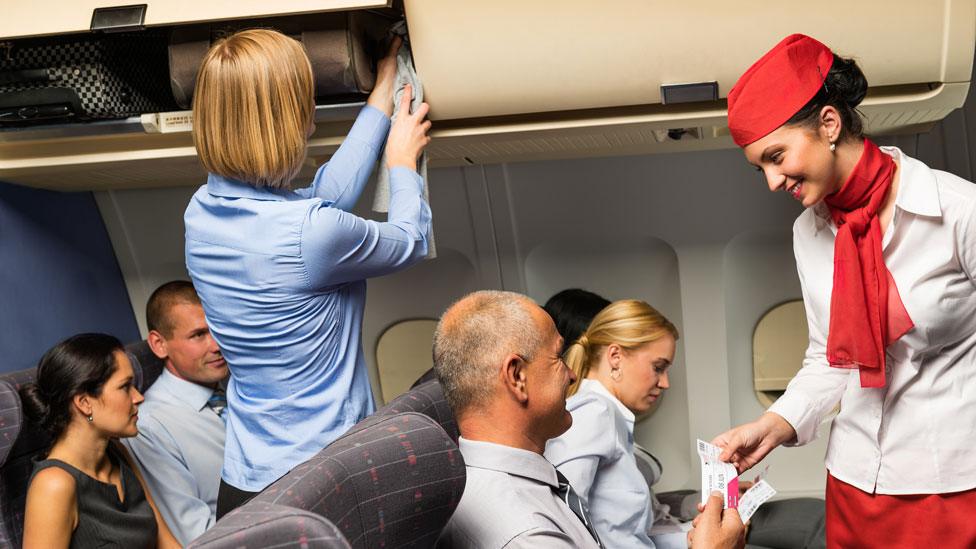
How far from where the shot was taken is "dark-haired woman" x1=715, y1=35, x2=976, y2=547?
1.94 metres

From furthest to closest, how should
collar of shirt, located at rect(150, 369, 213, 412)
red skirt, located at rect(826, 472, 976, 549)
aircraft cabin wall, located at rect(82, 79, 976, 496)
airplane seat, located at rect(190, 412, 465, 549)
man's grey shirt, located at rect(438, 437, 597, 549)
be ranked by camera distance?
1. aircraft cabin wall, located at rect(82, 79, 976, 496)
2. collar of shirt, located at rect(150, 369, 213, 412)
3. red skirt, located at rect(826, 472, 976, 549)
4. man's grey shirt, located at rect(438, 437, 597, 549)
5. airplane seat, located at rect(190, 412, 465, 549)

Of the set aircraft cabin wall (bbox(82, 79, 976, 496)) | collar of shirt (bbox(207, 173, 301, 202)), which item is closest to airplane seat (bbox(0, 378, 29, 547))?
collar of shirt (bbox(207, 173, 301, 202))

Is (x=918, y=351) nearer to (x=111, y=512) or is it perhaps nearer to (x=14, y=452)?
(x=111, y=512)

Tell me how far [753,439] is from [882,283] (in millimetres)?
460

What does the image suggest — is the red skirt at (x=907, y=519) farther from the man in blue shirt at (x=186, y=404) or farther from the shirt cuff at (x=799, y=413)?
the man in blue shirt at (x=186, y=404)

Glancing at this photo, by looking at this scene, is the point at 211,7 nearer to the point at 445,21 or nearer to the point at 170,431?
the point at 445,21

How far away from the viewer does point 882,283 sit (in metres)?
2.00

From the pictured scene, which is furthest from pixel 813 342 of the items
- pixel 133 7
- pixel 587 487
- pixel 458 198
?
pixel 133 7

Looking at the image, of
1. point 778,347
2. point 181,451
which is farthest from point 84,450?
point 778,347

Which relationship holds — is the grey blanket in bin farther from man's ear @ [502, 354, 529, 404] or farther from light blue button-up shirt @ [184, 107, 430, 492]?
man's ear @ [502, 354, 529, 404]

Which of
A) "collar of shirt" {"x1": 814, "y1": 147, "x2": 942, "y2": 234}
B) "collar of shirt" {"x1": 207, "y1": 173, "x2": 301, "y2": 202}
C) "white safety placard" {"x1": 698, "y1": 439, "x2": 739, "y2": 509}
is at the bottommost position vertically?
"white safety placard" {"x1": 698, "y1": 439, "x2": 739, "y2": 509}

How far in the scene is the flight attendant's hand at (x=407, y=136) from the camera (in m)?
2.48

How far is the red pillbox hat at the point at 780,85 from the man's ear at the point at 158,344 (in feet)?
7.23

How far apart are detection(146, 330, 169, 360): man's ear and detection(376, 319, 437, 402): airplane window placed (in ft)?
2.97
